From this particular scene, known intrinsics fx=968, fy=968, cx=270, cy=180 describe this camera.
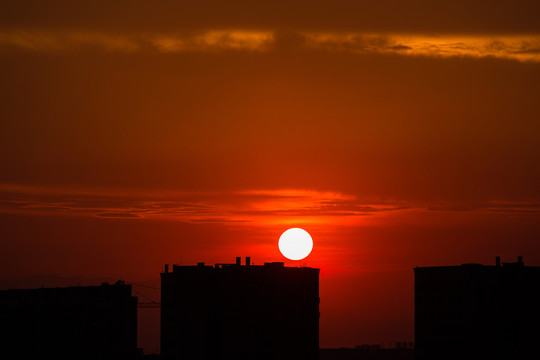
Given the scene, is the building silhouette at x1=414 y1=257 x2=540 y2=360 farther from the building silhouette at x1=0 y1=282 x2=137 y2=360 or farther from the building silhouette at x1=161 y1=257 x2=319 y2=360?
the building silhouette at x1=0 y1=282 x2=137 y2=360

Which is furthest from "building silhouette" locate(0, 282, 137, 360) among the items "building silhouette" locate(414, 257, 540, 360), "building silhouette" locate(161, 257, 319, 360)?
"building silhouette" locate(414, 257, 540, 360)

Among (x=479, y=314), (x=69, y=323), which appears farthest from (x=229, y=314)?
(x=479, y=314)

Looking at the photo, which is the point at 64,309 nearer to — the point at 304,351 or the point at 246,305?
the point at 246,305

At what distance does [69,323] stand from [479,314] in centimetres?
5517

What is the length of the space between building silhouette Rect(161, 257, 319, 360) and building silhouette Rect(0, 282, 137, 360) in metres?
6.73

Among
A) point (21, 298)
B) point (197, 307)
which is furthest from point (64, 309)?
point (197, 307)

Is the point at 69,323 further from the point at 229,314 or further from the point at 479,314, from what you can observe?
the point at 479,314

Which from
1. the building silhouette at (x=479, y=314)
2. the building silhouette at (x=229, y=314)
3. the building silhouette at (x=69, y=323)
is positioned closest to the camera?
the building silhouette at (x=479, y=314)

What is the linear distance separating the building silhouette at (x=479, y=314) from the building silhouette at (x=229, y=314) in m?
21.1

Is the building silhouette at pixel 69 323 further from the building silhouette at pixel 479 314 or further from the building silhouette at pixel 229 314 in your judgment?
the building silhouette at pixel 479 314

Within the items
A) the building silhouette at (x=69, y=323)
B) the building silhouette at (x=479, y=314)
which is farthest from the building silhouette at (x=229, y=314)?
the building silhouette at (x=479, y=314)

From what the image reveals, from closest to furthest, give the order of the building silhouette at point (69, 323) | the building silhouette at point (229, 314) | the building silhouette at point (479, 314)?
the building silhouette at point (479, 314) → the building silhouette at point (229, 314) → the building silhouette at point (69, 323)

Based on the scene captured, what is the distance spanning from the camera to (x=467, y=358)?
115562mm

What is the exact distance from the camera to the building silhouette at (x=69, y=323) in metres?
130
